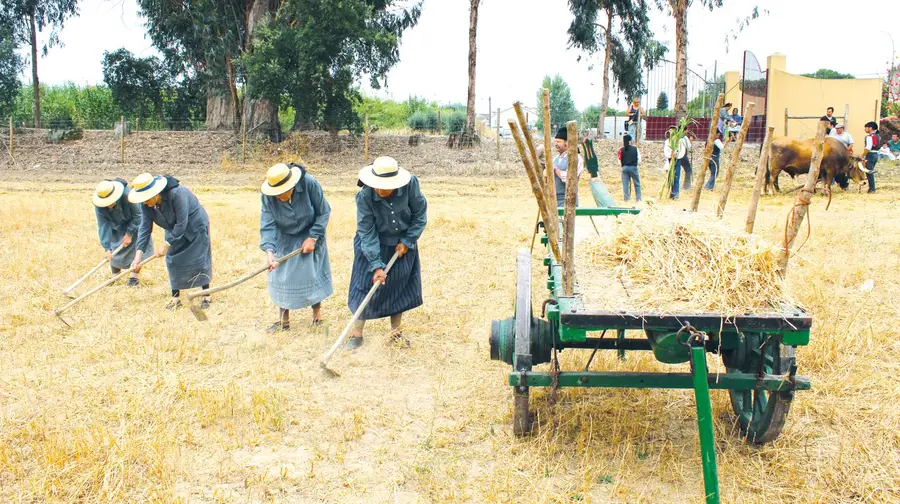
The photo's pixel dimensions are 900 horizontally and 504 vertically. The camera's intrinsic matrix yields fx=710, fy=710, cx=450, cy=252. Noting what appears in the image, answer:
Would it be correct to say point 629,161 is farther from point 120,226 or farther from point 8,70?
point 8,70

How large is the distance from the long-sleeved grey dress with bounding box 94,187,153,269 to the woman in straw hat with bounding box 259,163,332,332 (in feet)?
7.09

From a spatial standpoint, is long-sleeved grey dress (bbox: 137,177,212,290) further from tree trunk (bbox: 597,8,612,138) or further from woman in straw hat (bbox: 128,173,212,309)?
tree trunk (bbox: 597,8,612,138)

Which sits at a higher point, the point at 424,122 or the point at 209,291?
the point at 424,122

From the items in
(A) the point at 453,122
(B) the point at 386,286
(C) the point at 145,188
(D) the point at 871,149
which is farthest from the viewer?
(A) the point at 453,122

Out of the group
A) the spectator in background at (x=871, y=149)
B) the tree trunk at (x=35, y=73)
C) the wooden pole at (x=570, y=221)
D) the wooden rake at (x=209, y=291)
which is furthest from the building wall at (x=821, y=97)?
the tree trunk at (x=35, y=73)

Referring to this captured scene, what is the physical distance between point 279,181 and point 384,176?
94cm

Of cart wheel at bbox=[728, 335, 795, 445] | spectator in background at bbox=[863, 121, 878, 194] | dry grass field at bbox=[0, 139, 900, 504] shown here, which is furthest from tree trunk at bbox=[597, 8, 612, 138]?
cart wheel at bbox=[728, 335, 795, 445]

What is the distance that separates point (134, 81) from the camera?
25.2m

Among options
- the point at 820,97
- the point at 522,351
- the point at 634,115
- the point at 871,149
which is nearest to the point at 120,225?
the point at 522,351

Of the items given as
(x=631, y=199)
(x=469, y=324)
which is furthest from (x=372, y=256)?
(x=631, y=199)

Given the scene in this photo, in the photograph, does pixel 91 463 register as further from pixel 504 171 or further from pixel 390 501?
pixel 504 171

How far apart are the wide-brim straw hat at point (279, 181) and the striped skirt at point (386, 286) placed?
27.6 inches

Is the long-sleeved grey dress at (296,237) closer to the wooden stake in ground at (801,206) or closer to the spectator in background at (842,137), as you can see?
the wooden stake in ground at (801,206)

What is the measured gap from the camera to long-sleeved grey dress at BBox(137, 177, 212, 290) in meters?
6.50
